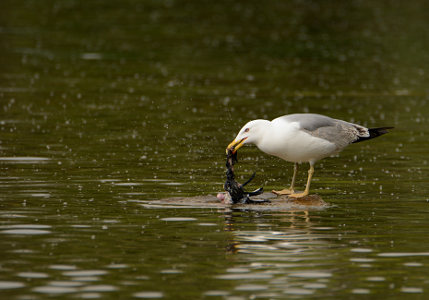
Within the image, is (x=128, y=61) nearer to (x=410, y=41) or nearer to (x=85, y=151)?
(x=410, y=41)

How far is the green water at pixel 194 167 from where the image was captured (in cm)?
1189

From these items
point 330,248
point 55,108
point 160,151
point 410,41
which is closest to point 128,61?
point 55,108

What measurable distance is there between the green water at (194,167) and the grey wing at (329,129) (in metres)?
1.03

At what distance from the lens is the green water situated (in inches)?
468

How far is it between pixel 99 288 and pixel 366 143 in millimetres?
14107

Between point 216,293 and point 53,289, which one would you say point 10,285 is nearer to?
point 53,289

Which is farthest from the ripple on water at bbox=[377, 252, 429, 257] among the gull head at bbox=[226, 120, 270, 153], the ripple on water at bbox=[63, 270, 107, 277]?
the gull head at bbox=[226, 120, 270, 153]

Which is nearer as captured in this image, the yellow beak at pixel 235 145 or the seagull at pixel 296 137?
the seagull at pixel 296 137

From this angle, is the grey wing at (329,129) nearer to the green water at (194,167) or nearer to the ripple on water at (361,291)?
the green water at (194,167)

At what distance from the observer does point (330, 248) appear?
1323cm

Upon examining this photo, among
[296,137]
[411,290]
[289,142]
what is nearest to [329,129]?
[296,137]

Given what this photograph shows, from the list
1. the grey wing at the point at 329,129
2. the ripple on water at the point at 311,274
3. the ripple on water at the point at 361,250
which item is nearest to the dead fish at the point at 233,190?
the grey wing at the point at 329,129

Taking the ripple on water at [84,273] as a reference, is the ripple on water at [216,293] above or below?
below

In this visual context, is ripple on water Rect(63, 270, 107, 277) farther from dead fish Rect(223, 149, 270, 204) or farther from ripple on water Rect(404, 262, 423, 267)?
dead fish Rect(223, 149, 270, 204)
